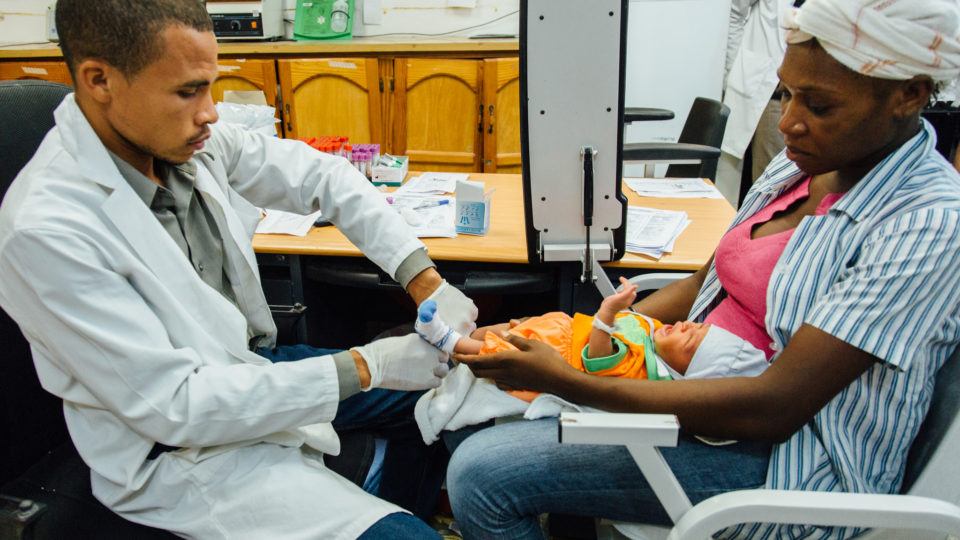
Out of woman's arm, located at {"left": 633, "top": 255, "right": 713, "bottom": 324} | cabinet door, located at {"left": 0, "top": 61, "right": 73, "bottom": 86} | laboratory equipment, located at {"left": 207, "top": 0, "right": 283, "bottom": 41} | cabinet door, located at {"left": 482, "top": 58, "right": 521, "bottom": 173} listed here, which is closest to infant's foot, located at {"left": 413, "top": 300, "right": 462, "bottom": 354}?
woman's arm, located at {"left": 633, "top": 255, "right": 713, "bottom": 324}

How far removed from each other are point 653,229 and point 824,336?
0.85 m

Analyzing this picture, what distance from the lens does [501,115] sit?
3561 mm

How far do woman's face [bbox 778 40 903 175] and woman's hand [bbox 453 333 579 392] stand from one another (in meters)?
0.52

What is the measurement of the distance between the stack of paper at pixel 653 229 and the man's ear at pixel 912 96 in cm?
69

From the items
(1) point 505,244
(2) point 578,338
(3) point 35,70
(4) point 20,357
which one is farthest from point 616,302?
(3) point 35,70

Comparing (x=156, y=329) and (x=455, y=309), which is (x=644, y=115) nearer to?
(x=455, y=309)

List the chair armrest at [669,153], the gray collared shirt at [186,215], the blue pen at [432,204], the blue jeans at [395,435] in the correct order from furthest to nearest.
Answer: the chair armrest at [669,153], the blue pen at [432,204], the blue jeans at [395,435], the gray collared shirt at [186,215]

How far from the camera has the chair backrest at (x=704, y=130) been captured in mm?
2506

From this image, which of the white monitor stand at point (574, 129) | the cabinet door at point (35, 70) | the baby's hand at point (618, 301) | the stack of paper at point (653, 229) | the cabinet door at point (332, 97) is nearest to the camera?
the baby's hand at point (618, 301)

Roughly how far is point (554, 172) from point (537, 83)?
201 millimetres

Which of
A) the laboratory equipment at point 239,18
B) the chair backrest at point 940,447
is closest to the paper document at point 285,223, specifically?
the chair backrest at point 940,447

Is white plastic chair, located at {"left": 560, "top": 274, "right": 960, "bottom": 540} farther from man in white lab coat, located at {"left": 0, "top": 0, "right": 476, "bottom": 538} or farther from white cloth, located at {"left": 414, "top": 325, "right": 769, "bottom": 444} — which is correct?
man in white lab coat, located at {"left": 0, "top": 0, "right": 476, "bottom": 538}

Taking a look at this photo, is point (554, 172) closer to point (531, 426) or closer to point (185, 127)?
point (531, 426)

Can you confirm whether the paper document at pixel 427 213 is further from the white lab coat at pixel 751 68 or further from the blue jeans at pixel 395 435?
the white lab coat at pixel 751 68
